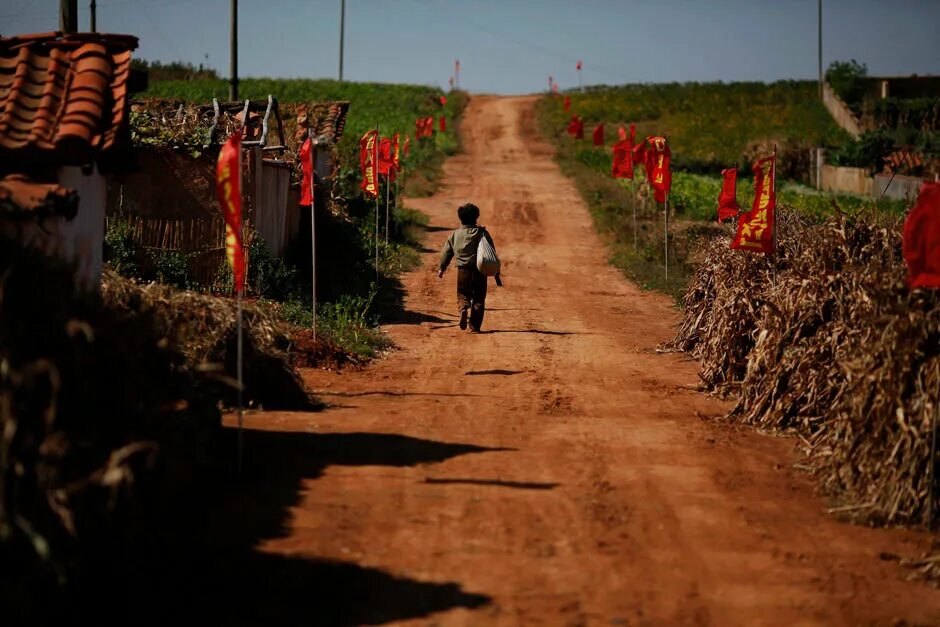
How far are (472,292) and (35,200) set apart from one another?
9.14 m

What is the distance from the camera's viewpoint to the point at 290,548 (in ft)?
24.7

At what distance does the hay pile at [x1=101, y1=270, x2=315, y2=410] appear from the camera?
35.7ft

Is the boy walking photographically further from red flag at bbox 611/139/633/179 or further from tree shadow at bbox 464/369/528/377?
red flag at bbox 611/139/633/179

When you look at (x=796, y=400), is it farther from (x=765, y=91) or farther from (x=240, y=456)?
(x=765, y=91)

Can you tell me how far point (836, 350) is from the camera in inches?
413

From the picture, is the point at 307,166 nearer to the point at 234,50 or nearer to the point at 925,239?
the point at 925,239

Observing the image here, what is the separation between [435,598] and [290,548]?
1.18 meters

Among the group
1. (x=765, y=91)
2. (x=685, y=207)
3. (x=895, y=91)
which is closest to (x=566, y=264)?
(x=685, y=207)

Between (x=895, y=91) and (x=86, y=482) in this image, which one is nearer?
(x=86, y=482)

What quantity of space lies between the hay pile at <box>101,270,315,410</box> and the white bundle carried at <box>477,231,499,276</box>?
15.6 feet

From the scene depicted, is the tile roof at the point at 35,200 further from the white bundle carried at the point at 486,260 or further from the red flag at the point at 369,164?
the red flag at the point at 369,164

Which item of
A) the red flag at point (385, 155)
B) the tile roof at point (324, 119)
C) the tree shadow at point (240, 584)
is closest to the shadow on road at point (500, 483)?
the tree shadow at point (240, 584)

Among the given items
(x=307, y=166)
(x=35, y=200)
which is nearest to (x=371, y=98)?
(x=307, y=166)

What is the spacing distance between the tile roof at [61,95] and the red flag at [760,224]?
22.2 feet
